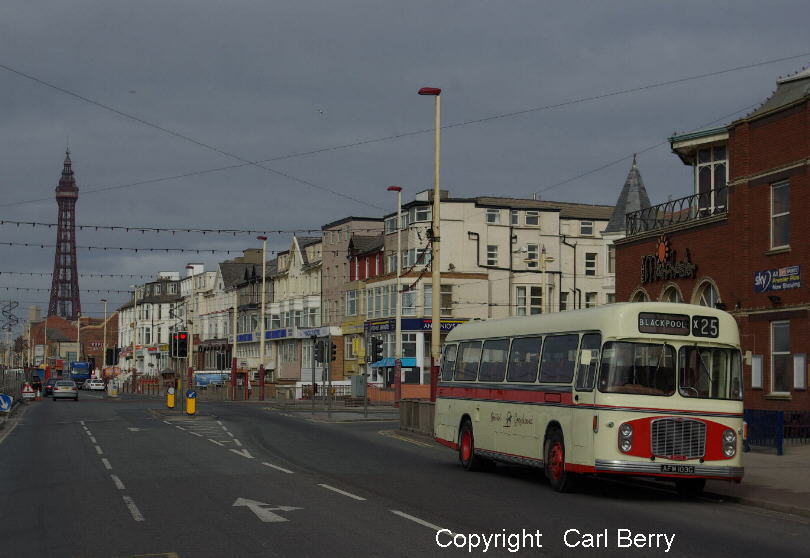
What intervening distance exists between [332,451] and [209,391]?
6216cm

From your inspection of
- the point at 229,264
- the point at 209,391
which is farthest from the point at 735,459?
the point at 229,264

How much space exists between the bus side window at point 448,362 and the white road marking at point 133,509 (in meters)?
9.47

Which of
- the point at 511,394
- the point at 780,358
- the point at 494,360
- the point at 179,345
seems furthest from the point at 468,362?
the point at 179,345

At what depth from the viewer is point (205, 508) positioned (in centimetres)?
1557

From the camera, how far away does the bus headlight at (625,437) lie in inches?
669

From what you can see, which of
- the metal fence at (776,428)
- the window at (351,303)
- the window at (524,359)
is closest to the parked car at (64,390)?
the window at (351,303)

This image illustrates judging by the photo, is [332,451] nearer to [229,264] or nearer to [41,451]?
[41,451]

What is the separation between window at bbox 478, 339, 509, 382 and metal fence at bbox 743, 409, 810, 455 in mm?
7058

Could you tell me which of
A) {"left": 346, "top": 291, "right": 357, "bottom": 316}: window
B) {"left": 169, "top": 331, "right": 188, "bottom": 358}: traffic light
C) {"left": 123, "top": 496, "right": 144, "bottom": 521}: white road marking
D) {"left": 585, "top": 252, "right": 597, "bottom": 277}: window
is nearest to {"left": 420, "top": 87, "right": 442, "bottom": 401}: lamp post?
{"left": 169, "top": 331, "right": 188, "bottom": 358}: traffic light

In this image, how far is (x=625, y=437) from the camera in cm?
1702

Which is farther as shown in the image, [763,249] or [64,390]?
[64,390]

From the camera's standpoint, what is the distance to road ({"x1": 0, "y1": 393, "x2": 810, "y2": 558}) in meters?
12.3

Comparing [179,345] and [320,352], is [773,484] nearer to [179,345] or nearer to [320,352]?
[320,352]

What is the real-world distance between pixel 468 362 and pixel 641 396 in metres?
6.90
